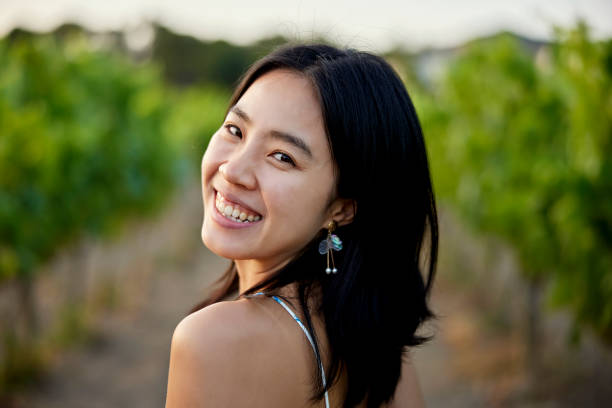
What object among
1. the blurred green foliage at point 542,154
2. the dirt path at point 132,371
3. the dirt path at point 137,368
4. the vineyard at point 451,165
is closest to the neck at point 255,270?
the vineyard at point 451,165

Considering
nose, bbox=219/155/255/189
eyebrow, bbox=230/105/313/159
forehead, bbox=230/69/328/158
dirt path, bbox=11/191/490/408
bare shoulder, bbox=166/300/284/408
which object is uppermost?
forehead, bbox=230/69/328/158

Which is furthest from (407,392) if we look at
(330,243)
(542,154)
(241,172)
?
(542,154)

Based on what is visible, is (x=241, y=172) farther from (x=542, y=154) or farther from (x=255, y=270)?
(x=542, y=154)

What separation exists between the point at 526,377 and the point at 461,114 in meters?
3.71

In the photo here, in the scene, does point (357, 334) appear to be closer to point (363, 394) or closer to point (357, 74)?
point (363, 394)

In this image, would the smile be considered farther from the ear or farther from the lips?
the ear

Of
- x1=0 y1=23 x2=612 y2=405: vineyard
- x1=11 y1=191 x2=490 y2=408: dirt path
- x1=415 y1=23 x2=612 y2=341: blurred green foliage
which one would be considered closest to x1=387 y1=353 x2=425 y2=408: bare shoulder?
x1=0 y1=23 x2=612 y2=405: vineyard

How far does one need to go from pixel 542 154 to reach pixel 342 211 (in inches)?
151

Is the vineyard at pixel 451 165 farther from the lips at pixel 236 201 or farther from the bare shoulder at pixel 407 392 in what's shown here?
the bare shoulder at pixel 407 392

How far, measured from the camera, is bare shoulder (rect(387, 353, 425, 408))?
Answer: 162 centimetres

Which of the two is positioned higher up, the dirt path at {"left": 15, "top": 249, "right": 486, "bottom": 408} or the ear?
the ear

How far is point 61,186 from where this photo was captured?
5102 millimetres

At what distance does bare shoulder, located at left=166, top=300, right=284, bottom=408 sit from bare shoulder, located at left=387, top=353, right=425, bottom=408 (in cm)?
61

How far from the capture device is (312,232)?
56.5 inches
